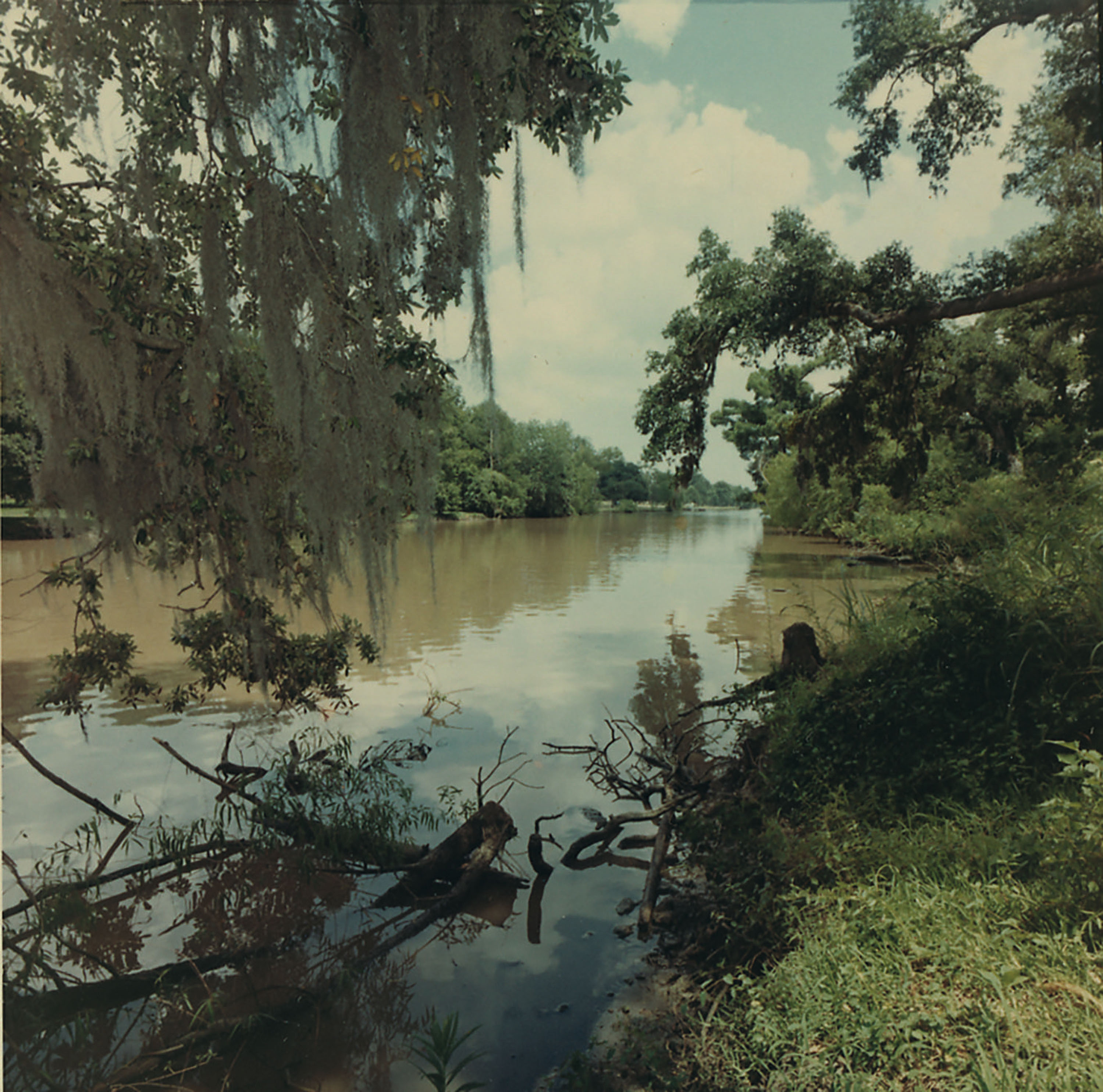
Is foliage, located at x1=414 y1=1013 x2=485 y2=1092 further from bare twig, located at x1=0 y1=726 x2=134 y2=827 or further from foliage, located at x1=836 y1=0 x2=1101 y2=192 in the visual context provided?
foliage, located at x1=836 y1=0 x2=1101 y2=192

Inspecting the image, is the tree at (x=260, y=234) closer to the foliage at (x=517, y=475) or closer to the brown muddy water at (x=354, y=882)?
the brown muddy water at (x=354, y=882)

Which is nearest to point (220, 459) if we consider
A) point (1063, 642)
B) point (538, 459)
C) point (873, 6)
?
point (1063, 642)

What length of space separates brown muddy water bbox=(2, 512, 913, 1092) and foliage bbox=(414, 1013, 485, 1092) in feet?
0.24

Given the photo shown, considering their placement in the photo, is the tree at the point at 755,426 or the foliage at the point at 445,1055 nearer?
the foliage at the point at 445,1055

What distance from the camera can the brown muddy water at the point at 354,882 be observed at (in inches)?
136

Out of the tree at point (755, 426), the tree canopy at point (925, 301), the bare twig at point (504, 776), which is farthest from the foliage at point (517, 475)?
the bare twig at point (504, 776)

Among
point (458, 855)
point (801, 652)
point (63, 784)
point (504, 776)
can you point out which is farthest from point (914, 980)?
point (63, 784)

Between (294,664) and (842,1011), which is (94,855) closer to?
(294,664)

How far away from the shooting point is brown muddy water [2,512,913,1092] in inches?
136

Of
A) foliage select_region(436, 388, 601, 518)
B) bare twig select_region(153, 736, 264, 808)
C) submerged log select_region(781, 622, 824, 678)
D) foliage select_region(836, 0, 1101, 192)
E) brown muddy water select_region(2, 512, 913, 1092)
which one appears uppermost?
foliage select_region(836, 0, 1101, 192)

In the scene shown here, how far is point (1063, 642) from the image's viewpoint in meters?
4.01

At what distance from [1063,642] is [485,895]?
3753 mm

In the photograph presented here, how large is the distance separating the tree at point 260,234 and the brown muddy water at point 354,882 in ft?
3.12

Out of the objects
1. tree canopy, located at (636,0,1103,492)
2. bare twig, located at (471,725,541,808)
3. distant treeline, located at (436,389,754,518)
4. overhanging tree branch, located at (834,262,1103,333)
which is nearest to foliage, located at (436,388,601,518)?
distant treeline, located at (436,389,754,518)
